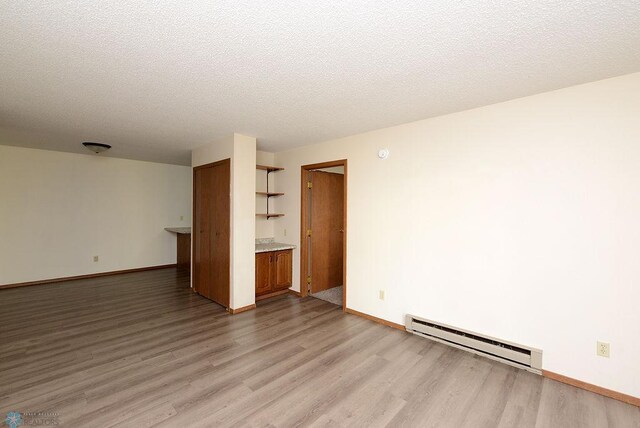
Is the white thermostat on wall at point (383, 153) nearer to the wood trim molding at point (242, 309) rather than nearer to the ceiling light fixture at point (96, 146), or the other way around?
the wood trim molding at point (242, 309)

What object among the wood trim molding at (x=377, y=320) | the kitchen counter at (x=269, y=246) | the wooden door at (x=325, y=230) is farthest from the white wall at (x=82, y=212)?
the wood trim molding at (x=377, y=320)

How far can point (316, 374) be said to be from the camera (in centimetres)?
229

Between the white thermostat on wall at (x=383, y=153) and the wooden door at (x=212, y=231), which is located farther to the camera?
A: the wooden door at (x=212, y=231)

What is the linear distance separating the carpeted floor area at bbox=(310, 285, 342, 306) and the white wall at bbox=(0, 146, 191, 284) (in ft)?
12.8

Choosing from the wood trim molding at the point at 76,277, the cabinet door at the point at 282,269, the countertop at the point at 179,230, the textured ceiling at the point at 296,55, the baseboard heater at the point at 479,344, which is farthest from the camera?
the countertop at the point at 179,230

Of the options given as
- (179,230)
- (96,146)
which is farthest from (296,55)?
(179,230)

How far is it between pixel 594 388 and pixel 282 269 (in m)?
3.61

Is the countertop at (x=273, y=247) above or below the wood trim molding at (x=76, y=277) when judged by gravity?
above

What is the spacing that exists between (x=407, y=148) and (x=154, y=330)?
3.55m

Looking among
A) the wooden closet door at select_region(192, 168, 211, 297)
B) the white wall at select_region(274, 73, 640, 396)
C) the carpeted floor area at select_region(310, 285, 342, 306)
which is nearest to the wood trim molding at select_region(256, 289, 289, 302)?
the carpeted floor area at select_region(310, 285, 342, 306)

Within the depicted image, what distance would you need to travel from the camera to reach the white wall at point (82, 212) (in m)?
4.59

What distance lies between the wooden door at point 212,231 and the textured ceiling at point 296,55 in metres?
1.14

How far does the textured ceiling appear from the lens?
54.5 inches

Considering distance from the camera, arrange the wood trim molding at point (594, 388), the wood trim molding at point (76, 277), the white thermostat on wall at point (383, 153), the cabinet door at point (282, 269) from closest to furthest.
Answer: the wood trim molding at point (594, 388) → the white thermostat on wall at point (383, 153) → the cabinet door at point (282, 269) → the wood trim molding at point (76, 277)
